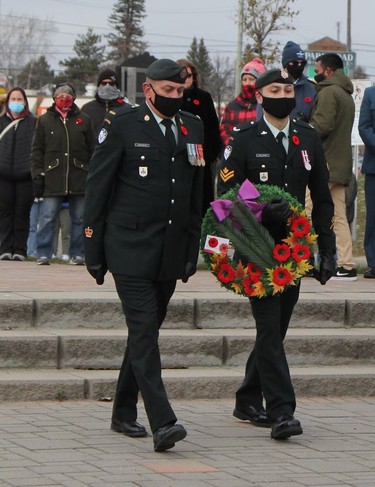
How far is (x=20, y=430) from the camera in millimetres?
7773

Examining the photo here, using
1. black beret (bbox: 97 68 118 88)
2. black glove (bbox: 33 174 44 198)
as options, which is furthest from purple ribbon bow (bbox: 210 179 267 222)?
black beret (bbox: 97 68 118 88)

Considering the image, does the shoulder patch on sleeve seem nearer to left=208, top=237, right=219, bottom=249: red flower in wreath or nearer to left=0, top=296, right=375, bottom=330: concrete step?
left=208, top=237, right=219, bottom=249: red flower in wreath

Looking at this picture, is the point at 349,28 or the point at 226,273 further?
the point at 349,28

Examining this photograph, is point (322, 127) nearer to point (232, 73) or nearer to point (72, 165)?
point (72, 165)

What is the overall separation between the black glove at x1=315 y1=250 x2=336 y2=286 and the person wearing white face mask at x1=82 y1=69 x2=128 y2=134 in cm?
581

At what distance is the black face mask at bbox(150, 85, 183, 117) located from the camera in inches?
295

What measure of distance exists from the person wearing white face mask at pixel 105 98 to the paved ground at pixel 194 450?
5.45 meters

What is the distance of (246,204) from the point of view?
7684 mm

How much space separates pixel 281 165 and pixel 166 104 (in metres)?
0.86

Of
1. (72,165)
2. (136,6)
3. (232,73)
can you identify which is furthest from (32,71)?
(72,165)

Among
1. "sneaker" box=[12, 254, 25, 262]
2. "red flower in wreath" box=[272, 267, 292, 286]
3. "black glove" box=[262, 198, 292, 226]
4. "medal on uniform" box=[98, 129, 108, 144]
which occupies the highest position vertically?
"medal on uniform" box=[98, 129, 108, 144]

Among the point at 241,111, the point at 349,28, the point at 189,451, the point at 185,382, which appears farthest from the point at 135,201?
the point at 349,28

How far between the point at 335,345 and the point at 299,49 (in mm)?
3180

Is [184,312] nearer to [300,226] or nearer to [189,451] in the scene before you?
[300,226]
